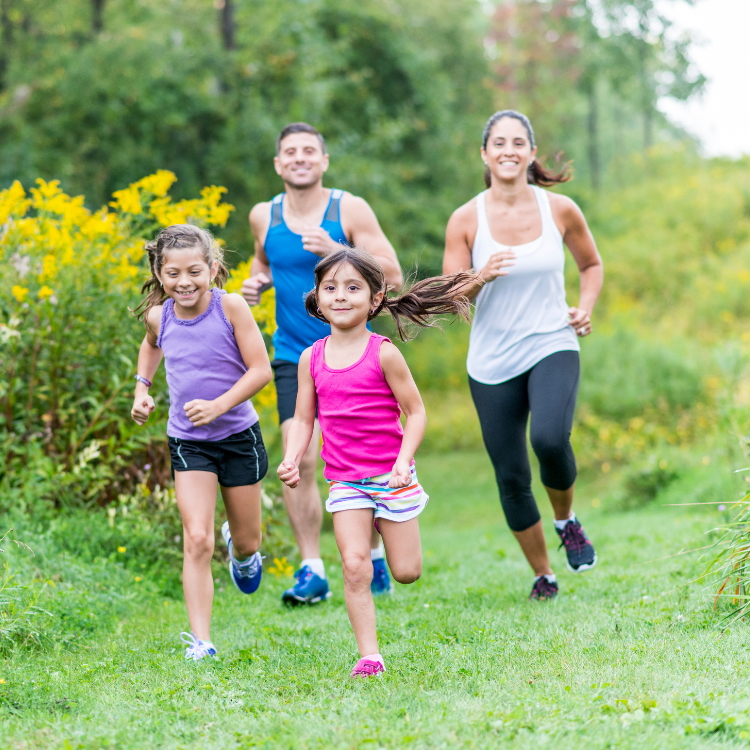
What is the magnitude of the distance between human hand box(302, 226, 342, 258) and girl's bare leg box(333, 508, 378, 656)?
1.67m

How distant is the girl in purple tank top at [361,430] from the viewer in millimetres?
3621

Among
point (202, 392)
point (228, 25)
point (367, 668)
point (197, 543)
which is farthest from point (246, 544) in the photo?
point (228, 25)

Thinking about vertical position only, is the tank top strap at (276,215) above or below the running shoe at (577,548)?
above

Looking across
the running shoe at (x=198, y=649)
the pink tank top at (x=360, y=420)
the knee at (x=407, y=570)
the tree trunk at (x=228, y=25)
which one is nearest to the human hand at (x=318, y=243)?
the pink tank top at (x=360, y=420)

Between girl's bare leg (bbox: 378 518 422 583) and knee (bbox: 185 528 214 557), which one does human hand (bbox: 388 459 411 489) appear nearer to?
girl's bare leg (bbox: 378 518 422 583)

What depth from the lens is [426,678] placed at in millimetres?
3393

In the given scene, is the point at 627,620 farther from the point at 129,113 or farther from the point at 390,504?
the point at 129,113

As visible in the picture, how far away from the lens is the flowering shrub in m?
5.65

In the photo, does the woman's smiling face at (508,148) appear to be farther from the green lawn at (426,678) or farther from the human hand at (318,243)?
the green lawn at (426,678)

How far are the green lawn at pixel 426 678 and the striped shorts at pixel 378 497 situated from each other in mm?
564

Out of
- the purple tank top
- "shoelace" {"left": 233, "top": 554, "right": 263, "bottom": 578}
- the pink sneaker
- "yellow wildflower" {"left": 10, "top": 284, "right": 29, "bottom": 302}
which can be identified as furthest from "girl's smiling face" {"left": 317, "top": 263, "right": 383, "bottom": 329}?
"yellow wildflower" {"left": 10, "top": 284, "right": 29, "bottom": 302}

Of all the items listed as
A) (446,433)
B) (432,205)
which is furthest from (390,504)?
(432,205)

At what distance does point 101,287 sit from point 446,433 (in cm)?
1205

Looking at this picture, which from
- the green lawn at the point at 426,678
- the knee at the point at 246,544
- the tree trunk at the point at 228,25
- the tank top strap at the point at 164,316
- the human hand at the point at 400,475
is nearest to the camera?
the green lawn at the point at 426,678
